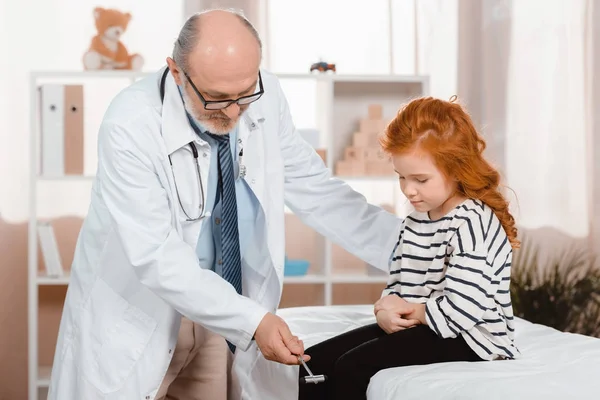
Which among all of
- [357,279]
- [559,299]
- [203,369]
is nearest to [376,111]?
[357,279]

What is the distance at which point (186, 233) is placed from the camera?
1948mm

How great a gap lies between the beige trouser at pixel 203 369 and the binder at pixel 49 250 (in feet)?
4.22

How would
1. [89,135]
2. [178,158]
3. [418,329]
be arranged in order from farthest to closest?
[89,135]
[178,158]
[418,329]

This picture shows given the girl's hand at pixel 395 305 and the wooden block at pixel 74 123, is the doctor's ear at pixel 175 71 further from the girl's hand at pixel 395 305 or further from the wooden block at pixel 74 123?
the wooden block at pixel 74 123

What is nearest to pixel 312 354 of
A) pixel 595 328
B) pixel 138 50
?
pixel 595 328

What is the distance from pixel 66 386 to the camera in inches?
78.5

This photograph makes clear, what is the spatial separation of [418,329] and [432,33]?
2.26 meters

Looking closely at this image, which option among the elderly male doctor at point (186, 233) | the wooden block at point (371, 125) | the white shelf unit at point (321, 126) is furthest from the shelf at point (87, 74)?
the elderly male doctor at point (186, 233)

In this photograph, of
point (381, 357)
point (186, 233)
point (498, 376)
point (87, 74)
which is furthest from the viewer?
point (87, 74)

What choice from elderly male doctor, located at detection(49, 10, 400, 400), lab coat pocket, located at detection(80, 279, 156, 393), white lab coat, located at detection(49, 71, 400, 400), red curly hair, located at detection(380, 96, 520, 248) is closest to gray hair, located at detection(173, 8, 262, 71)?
elderly male doctor, located at detection(49, 10, 400, 400)

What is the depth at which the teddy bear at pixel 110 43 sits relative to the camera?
3.41 meters

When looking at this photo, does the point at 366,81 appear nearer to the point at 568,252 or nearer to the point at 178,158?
the point at 568,252

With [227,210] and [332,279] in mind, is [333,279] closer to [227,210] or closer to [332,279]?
[332,279]

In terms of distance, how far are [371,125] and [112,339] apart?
188 cm
